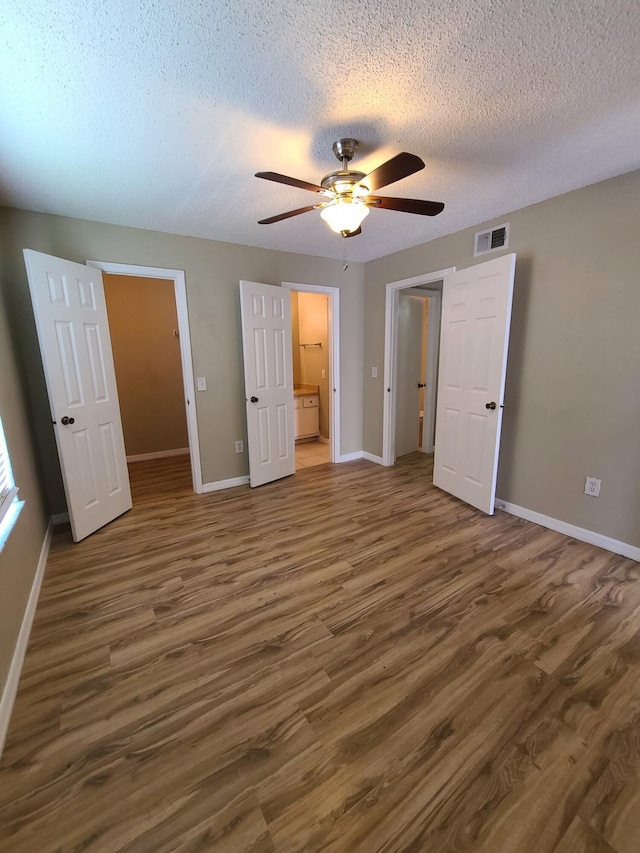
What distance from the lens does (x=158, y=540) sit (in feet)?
8.87

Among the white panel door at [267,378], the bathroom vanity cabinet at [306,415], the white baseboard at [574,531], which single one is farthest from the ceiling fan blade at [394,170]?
the bathroom vanity cabinet at [306,415]

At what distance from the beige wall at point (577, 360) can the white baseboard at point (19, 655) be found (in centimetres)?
335

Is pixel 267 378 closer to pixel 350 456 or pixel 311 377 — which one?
pixel 350 456

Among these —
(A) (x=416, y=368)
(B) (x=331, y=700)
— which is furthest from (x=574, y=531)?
(A) (x=416, y=368)

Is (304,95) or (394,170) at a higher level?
(304,95)

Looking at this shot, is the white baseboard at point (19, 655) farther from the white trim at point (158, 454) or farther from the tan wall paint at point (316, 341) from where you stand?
the tan wall paint at point (316, 341)

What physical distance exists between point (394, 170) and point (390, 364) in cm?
269

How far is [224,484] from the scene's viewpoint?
12.2 feet

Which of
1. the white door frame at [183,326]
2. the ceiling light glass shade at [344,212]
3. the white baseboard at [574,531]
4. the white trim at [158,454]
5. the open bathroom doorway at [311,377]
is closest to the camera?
the ceiling light glass shade at [344,212]

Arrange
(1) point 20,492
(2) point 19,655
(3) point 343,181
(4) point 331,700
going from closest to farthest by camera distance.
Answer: (4) point 331,700 < (2) point 19,655 < (3) point 343,181 < (1) point 20,492

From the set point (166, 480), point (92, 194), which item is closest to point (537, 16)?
point (92, 194)

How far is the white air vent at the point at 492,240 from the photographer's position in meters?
2.80

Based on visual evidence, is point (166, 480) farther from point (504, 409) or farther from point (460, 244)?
point (460, 244)

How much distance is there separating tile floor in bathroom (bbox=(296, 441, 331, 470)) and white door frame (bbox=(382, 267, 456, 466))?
83 cm
